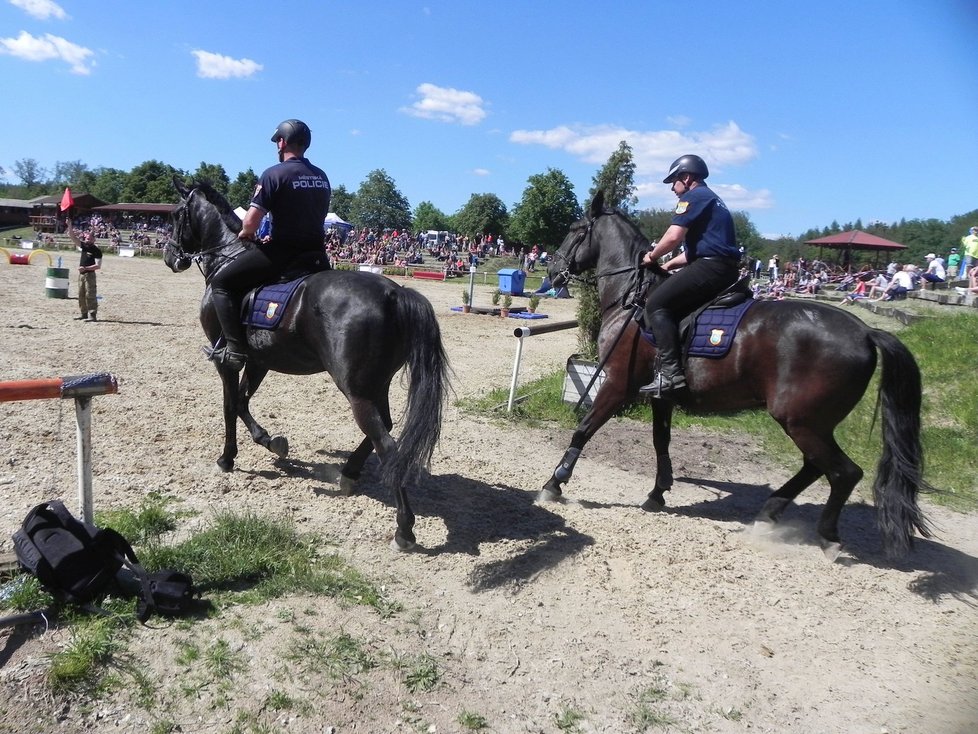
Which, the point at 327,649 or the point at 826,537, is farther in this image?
the point at 826,537

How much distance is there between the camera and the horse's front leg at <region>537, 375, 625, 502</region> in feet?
21.8

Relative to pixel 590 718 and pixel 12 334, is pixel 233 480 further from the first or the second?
pixel 12 334

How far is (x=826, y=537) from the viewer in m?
5.95

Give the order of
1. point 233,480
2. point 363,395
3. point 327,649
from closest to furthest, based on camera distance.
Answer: point 327,649 → point 363,395 → point 233,480

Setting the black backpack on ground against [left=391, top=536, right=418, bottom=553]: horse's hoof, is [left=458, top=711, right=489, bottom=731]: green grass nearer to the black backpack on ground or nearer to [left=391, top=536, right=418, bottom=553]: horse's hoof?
the black backpack on ground

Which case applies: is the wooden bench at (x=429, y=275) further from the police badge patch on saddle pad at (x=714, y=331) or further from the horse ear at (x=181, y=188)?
the police badge patch on saddle pad at (x=714, y=331)

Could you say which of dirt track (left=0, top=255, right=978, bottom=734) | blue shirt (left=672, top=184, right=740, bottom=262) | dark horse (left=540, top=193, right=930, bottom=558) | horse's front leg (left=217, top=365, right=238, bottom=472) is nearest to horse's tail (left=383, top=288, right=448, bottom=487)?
dirt track (left=0, top=255, right=978, bottom=734)

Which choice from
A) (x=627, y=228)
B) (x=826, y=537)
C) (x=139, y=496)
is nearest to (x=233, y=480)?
(x=139, y=496)

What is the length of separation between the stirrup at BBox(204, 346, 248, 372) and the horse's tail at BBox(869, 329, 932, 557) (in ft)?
17.7

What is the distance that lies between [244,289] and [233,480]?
1740mm

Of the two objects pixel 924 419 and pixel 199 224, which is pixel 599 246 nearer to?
pixel 199 224

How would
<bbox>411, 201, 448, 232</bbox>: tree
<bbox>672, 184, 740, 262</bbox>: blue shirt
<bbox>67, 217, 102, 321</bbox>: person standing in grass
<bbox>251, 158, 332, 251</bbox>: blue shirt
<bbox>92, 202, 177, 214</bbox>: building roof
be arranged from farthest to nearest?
<bbox>411, 201, 448, 232</bbox>: tree < <bbox>92, 202, 177, 214</bbox>: building roof < <bbox>67, 217, 102, 321</bbox>: person standing in grass < <bbox>672, 184, 740, 262</bbox>: blue shirt < <bbox>251, 158, 332, 251</bbox>: blue shirt

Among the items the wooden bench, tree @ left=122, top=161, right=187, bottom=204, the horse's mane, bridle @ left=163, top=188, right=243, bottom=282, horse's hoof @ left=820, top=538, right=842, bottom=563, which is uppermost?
tree @ left=122, top=161, right=187, bottom=204

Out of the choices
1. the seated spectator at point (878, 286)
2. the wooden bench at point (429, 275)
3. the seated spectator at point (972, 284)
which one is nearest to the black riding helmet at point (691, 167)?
the seated spectator at point (972, 284)
